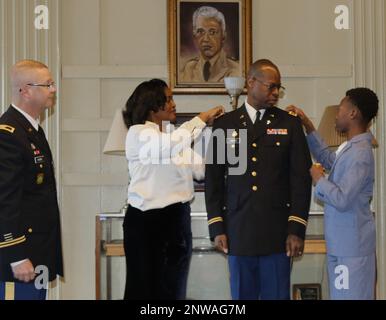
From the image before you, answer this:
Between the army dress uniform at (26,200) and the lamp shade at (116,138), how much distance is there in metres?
1.18

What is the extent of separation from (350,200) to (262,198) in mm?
367

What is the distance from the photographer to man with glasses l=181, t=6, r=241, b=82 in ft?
13.4

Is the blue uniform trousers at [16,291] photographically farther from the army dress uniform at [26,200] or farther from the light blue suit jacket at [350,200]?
the light blue suit jacket at [350,200]

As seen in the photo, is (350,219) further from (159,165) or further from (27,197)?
(27,197)

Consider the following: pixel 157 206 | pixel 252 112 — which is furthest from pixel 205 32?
pixel 157 206

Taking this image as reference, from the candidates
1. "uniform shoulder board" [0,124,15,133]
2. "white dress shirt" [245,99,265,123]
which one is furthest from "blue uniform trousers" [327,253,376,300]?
"uniform shoulder board" [0,124,15,133]

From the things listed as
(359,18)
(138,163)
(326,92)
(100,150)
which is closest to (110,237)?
(100,150)

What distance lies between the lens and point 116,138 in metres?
3.72

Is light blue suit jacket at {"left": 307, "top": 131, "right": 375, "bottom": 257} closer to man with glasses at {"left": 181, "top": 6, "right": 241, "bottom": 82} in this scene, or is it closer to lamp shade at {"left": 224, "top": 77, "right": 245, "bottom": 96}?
lamp shade at {"left": 224, "top": 77, "right": 245, "bottom": 96}

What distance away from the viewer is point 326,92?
4.16m

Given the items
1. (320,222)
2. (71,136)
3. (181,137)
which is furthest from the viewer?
(71,136)

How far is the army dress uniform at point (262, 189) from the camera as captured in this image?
8.45 feet
